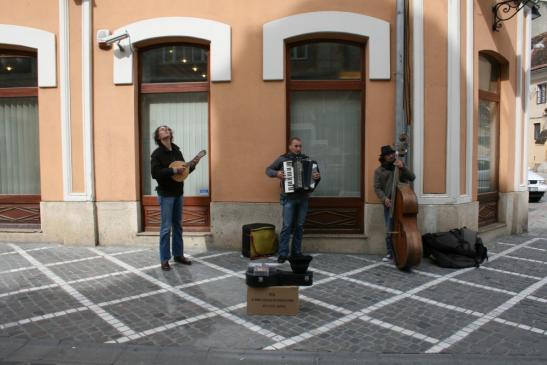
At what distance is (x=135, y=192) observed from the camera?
7641mm

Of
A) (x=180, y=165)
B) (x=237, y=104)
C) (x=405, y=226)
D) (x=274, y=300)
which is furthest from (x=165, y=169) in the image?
(x=405, y=226)

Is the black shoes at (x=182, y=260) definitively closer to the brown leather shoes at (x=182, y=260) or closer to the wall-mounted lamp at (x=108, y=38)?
the brown leather shoes at (x=182, y=260)

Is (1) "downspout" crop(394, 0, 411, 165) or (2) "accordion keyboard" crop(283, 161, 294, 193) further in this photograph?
(1) "downspout" crop(394, 0, 411, 165)

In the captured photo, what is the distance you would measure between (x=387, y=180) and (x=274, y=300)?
288 cm

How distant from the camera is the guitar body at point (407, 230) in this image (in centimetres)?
593

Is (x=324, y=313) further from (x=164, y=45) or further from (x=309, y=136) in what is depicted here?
(x=164, y=45)

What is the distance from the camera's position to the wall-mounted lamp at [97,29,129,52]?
729 cm

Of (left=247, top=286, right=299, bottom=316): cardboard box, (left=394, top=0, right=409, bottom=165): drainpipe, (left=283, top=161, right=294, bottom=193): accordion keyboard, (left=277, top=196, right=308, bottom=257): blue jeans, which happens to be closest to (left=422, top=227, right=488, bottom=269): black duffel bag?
(left=394, top=0, right=409, bottom=165): drainpipe

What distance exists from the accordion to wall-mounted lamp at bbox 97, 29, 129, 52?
11.0 feet

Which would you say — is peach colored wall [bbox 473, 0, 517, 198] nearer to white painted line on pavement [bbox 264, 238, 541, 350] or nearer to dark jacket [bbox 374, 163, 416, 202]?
white painted line on pavement [bbox 264, 238, 541, 350]

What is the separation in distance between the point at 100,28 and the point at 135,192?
9.01 feet

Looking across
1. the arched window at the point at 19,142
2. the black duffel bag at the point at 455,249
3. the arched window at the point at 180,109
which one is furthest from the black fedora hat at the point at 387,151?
the arched window at the point at 19,142

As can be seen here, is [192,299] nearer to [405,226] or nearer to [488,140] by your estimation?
[405,226]

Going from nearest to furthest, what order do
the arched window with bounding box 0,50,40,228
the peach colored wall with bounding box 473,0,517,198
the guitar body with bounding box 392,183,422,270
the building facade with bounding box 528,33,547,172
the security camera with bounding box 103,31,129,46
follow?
the guitar body with bounding box 392,183,422,270 < the security camera with bounding box 103,31,129,46 < the arched window with bounding box 0,50,40,228 < the peach colored wall with bounding box 473,0,517,198 < the building facade with bounding box 528,33,547,172
